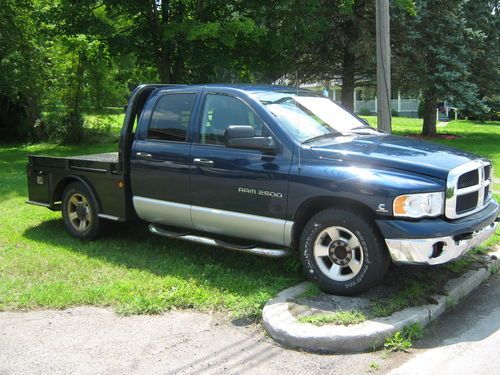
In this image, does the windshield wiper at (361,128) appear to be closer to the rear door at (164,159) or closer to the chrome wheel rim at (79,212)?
the rear door at (164,159)

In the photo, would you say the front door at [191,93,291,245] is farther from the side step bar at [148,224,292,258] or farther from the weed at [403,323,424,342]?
the weed at [403,323,424,342]

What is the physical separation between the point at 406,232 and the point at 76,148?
63.2 feet

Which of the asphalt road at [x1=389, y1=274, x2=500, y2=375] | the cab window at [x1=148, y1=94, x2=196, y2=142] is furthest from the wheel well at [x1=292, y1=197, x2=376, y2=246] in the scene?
the cab window at [x1=148, y1=94, x2=196, y2=142]

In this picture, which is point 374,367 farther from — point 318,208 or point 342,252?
point 318,208

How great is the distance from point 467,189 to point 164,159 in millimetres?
3086

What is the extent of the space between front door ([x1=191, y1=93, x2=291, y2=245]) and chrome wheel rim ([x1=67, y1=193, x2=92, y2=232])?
194cm

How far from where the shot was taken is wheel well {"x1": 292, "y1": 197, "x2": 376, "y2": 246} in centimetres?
477

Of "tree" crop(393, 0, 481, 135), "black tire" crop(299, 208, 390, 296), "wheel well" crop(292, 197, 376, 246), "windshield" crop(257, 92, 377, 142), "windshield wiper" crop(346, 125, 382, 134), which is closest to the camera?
"black tire" crop(299, 208, 390, 296)

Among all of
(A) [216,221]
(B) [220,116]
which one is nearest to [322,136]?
(B) [220,116]

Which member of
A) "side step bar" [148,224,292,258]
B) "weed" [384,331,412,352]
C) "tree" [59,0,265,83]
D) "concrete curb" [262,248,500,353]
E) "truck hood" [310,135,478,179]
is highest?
"tree" [59,0,265,83]

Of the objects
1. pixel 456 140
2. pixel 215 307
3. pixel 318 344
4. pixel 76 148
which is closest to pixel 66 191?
pixel 215 307

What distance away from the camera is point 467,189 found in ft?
15.8

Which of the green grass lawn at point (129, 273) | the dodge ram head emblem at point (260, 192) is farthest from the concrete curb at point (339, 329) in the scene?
the dodge ram head emblem at point (260, 192)

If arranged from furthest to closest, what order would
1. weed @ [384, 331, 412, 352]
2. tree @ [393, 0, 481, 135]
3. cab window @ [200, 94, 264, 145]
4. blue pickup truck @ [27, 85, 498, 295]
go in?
tree @ [393, 0, 481, 135]
cab window @ [200, 94, 264, 145]
blue pickup truck @ [27, 85, 498, 295]
weed @ [384, 331, 412, 352]
